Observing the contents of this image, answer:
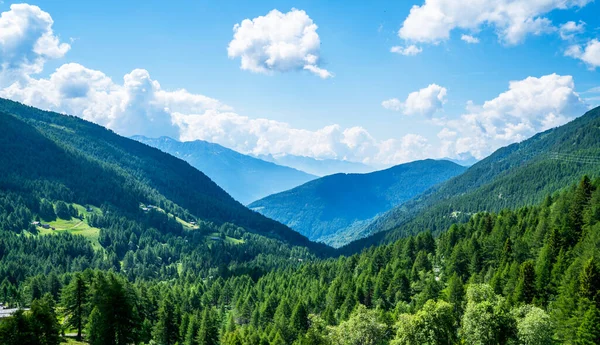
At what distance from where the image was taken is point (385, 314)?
82.2 metres

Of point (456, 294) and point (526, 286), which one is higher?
point (526, 286)

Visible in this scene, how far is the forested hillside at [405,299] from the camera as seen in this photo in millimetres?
58156

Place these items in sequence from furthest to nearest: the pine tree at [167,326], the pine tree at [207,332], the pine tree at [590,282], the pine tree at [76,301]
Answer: the pine tree at [167,326], the pine tree at [207,332], the pine tree at [76,301], the pine tree at [590,282]

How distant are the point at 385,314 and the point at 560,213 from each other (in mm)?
58658

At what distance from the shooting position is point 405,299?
105812mm

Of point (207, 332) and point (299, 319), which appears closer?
point (207, 332)

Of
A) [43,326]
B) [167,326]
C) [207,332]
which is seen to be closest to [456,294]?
[207,332]

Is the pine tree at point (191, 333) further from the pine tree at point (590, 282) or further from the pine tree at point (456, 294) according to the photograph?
the pine tree at point (590, 282)

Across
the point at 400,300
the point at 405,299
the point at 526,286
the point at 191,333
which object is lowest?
the point at 191,333

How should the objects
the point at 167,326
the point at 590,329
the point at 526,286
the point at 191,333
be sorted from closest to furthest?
the point at 590,329
the point at 526,286
the point at 191,333
the point at 167,326

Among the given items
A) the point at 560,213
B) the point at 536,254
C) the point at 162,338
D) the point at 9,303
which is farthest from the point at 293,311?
the point at 9,303

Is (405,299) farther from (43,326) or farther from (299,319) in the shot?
(43,326)

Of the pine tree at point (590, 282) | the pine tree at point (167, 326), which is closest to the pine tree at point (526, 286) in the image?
the pine tree at point (590, 282)

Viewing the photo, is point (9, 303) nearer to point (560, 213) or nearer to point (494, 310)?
point (494, 310)
